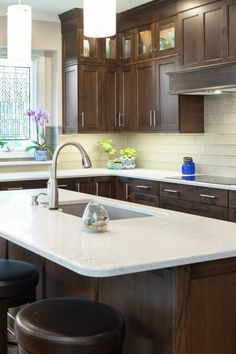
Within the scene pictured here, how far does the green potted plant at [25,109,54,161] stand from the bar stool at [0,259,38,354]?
3.21 meters

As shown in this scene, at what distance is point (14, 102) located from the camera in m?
6.16

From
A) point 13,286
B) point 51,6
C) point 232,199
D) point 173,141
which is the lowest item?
point 13,286

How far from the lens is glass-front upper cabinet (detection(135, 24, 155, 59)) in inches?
224

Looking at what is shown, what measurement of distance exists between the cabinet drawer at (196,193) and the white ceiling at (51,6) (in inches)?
77.1

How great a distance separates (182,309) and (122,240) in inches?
15.0

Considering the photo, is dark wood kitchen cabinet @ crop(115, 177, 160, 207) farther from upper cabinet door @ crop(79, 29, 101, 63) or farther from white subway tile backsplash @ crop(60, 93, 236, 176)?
upper cabinet door @ crop(79, 29, 101, 63)

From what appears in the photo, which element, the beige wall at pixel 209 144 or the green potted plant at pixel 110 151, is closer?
the beige wall at pixel 209 144

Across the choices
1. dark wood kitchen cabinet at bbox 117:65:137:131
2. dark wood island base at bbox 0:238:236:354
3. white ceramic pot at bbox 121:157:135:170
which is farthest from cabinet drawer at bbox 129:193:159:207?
dark wood island base at bbox 0:238:236:354

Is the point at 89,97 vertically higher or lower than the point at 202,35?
lower

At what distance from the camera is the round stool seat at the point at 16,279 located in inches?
105

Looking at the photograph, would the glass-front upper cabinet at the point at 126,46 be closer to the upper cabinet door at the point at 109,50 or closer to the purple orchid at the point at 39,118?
the upper cabinet door at the point at 109,50

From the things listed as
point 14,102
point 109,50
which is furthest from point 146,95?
point 14,102

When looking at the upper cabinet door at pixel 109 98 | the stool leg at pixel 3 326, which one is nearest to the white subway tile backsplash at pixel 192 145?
the upper cabinet door at pixel 109 98

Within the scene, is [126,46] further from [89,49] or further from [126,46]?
[89,49]
